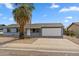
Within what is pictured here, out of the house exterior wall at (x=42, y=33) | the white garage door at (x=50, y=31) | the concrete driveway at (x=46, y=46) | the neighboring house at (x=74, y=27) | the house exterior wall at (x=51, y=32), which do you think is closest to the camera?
the concrete driveway at (x=46, y=46)

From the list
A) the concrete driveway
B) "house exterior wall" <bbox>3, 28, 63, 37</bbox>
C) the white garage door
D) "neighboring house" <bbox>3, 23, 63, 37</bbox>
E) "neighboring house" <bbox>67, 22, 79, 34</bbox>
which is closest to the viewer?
the concrete driveway

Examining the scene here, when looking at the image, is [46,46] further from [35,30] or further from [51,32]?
[51,32]

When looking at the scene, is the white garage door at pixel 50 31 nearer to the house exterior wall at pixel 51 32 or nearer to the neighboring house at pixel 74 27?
the house exterior wall at pixel 51 32

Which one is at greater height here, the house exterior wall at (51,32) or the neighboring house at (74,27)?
the neighboring house at (74,27)

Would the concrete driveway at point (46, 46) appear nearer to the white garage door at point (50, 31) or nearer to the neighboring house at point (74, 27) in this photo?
the neighboring house at point (74, 27)

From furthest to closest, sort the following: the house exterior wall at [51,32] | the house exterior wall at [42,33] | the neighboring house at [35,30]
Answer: the house exterior wall at [51,32]
the house exterior wall at [42,33]
the neighboring house at [35,30]

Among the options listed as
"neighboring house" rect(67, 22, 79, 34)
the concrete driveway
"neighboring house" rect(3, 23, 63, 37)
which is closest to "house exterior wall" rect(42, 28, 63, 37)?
"neighboring house" rect(3, 23, 63, 37)

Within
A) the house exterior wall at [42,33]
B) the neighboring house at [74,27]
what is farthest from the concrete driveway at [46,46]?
the neighboring house at [74,27]

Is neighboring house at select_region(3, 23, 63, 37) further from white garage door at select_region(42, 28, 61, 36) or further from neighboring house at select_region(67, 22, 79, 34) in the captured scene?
neighboring house at select_region(67, 22, 79, 34)

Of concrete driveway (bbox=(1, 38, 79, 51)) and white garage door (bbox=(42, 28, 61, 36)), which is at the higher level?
white garage door (bbox=(42, 28, 61, 36))

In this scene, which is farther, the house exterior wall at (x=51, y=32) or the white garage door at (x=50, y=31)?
the white garage door at (x=50, y=31)

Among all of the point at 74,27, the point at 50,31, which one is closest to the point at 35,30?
the point at 50,31

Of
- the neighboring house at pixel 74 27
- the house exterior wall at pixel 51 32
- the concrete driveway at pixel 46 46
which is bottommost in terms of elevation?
the concrete driveway at pixel 46 46

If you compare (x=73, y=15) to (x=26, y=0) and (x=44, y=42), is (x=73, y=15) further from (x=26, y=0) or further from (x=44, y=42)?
(x=26, y=0)
